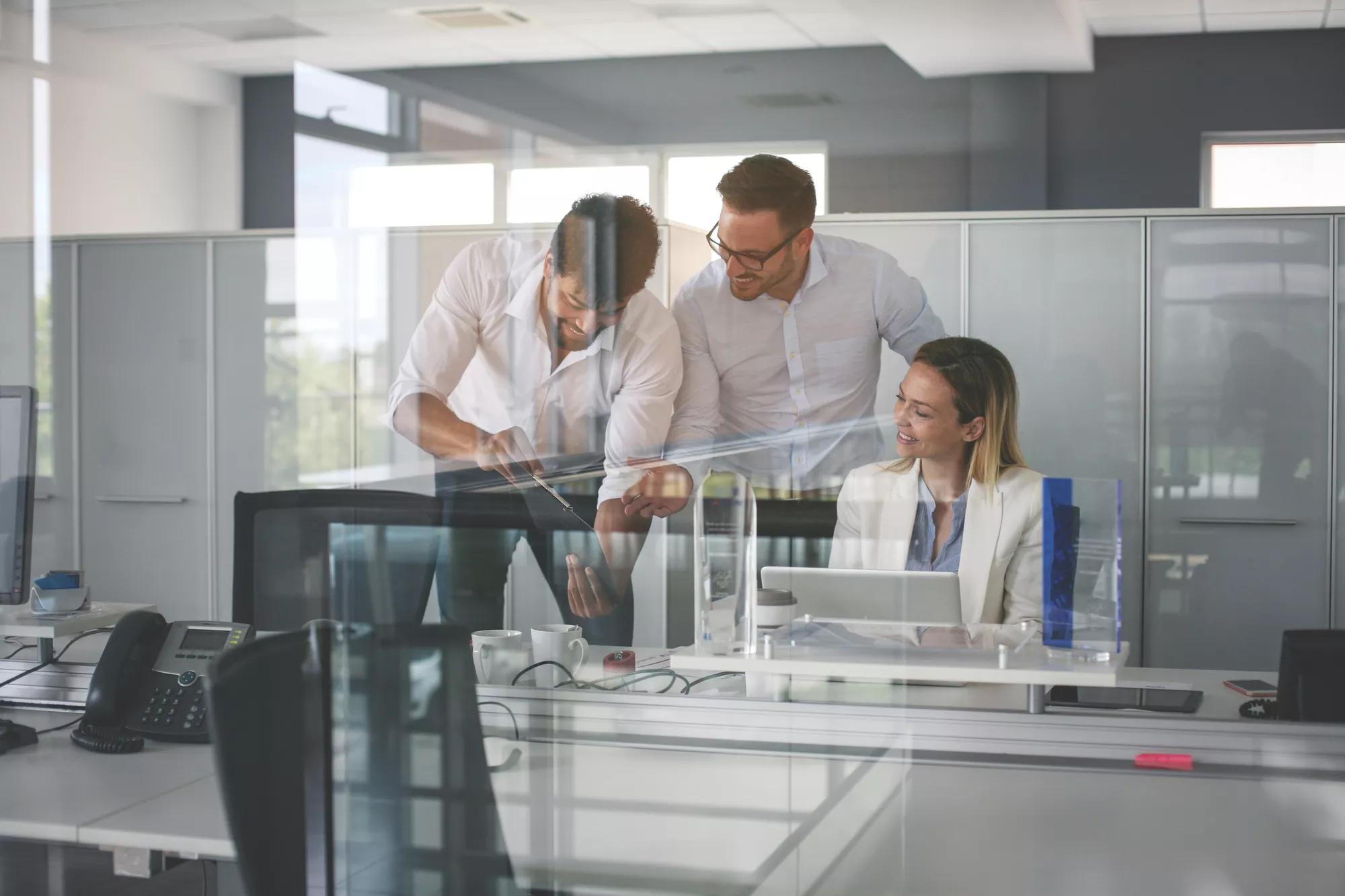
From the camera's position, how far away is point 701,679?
1447 mm

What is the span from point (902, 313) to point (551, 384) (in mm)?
887

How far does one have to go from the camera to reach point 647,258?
5.47 feet

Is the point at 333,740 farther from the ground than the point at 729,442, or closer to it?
closer to it

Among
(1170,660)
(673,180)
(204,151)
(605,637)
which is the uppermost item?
(204,151)

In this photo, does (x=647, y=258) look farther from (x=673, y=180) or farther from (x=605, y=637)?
(x=605, y=637)

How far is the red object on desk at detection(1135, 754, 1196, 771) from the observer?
48.7 inches

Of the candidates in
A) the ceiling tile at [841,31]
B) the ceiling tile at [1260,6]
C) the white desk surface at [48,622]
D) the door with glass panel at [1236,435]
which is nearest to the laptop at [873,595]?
the ceiling tile at [841,31]

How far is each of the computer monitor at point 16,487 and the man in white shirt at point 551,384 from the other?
23.2 inches

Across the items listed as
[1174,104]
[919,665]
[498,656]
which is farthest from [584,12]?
[1174,104]

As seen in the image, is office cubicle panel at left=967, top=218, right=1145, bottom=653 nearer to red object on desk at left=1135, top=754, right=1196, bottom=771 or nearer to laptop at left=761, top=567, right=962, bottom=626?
laptop at left=761, top=567, right=962, bottom=626

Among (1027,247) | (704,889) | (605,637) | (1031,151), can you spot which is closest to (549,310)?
(605,637)

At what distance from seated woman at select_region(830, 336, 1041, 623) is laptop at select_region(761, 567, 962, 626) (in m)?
0.03

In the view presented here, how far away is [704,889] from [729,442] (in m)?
0.70

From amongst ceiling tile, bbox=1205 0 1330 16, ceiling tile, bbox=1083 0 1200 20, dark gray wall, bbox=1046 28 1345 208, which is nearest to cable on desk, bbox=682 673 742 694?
dark gray wall, bbox=1046 28 1345 208
